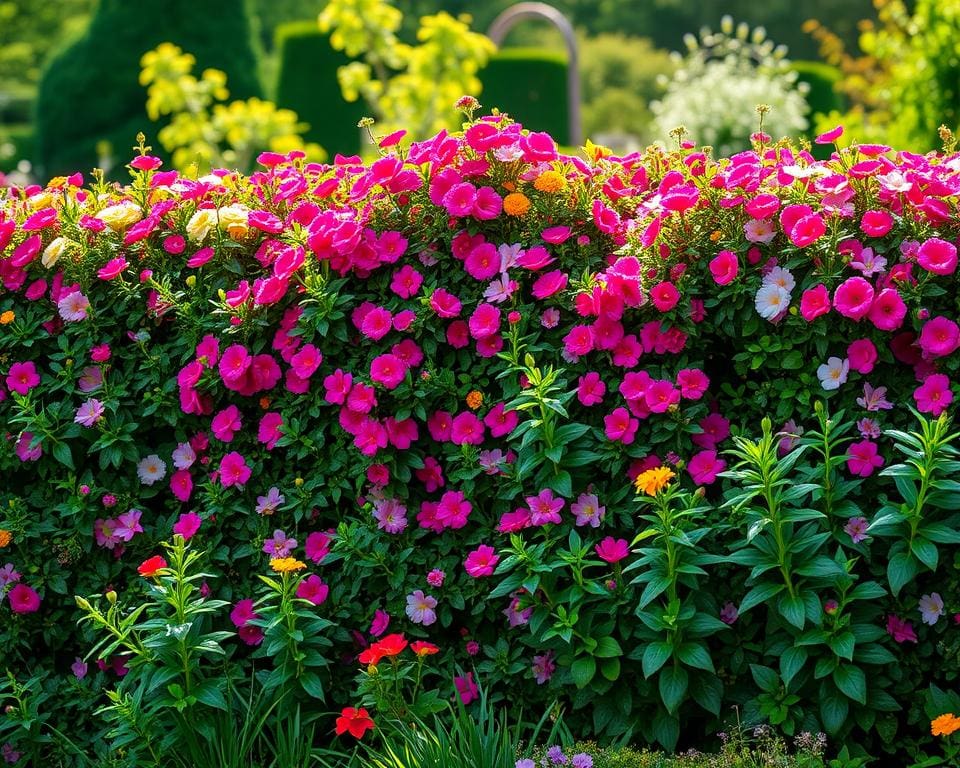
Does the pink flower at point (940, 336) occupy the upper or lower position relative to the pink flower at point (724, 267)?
lower

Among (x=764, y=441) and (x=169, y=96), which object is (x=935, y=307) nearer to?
(x=764, y=441)

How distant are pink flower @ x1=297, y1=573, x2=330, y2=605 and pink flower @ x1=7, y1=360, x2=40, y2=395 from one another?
0.83 meters

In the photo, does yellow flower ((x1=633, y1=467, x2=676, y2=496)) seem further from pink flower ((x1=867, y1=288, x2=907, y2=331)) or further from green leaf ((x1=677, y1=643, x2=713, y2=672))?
pink flower ((x1=867, y1=288, x2=907, y2=331))

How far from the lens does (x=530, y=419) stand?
2.37 m

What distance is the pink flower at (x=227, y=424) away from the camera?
8.34 feet

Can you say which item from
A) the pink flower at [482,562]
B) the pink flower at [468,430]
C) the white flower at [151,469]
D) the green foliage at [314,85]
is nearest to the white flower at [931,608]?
the pink flower at [482,562]

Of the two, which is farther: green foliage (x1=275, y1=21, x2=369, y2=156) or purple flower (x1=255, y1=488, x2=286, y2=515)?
green foliage (x1=275, y1=21, x2=369, y2=156)

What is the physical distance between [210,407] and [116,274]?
14.2 inches

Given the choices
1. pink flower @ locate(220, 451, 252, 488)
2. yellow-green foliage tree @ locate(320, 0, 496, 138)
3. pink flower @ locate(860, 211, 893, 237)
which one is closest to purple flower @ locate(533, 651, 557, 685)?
pink flower @ locate(220, 451, 252, 488)

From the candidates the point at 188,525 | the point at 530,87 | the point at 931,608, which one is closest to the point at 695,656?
the point at 931,608

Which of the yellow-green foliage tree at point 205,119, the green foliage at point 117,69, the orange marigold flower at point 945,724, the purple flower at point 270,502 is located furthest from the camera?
the green foliage at point 117,69

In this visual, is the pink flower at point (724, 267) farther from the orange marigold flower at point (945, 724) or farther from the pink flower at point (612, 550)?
the orange marigold flower at point (945, 724)

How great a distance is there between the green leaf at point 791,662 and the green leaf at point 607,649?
29cm

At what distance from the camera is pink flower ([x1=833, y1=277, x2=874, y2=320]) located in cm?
217
